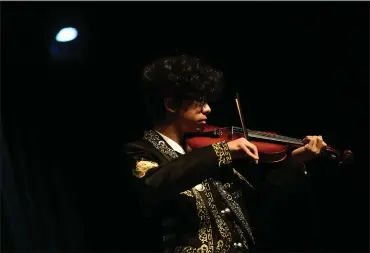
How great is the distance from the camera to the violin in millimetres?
1681

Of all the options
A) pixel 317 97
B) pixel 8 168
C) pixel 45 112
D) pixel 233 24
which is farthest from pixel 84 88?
pixel 317 97

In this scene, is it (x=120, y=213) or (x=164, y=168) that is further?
(x=120, y=213)

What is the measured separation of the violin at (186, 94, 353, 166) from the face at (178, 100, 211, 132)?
0.9 inches

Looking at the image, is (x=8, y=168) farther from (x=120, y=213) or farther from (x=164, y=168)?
(x=164, y=168)

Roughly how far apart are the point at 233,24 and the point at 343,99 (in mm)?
417

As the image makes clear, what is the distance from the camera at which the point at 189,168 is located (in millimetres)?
1576

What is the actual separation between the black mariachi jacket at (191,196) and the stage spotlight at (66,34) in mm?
513

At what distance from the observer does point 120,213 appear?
212 centimetres

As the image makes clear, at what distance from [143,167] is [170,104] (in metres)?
0.19

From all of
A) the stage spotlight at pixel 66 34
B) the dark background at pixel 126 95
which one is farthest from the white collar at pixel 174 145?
the stage spotlight at pixel 66 34

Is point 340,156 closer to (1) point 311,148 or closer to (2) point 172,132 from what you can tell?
(1) point 311,148

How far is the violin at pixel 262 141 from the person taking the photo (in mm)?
1681

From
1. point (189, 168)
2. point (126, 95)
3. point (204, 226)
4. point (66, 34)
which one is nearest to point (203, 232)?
point (204, 226)

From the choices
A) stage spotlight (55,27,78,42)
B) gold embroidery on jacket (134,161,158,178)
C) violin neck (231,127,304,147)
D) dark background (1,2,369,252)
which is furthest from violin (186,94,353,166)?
stage spotlight (55,27,78,42)
